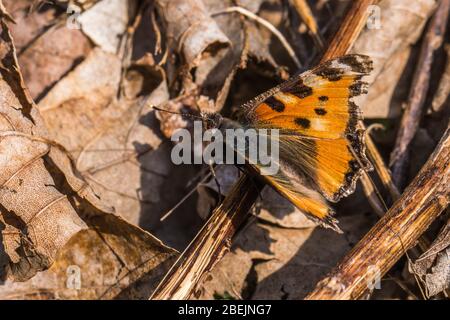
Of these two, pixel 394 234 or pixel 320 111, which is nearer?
pixel 394 234

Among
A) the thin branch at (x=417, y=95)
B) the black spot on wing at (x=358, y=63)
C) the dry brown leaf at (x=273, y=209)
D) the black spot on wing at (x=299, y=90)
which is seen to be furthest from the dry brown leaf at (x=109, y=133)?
the thin branch at (x=417, y=95)

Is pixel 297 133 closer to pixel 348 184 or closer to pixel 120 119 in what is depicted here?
pixel 348 184

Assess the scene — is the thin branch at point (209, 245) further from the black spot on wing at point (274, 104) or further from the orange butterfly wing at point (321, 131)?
the black spot on wing at point (274, 104)

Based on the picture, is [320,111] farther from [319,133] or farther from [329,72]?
[329,72]

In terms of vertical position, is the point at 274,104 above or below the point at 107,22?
below

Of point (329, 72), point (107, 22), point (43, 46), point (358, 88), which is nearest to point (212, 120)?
point (329, 72)

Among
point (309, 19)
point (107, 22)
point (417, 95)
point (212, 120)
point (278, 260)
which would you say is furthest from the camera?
point (107, 22)

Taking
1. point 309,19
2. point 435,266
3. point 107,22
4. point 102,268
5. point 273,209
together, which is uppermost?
point 107,22
